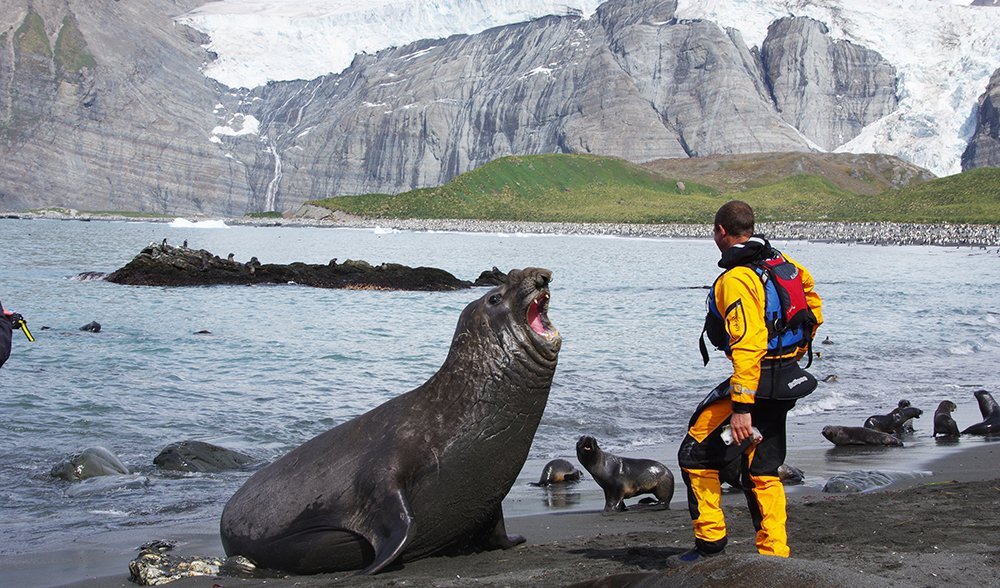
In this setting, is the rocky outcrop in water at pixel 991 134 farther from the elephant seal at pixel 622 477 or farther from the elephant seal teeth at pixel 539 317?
the elephant seal teeth at pixel 539 317

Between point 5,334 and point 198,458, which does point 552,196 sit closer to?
point 198,458

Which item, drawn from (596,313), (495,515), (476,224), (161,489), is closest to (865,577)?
(495,515)

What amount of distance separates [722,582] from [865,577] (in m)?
0.55

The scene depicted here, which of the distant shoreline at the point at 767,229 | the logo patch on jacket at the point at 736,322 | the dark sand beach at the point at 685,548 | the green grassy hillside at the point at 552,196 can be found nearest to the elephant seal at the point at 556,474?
the dark sand beach at the point at 685,548

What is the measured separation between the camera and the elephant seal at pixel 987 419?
43.5 ft

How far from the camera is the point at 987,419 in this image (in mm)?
13531

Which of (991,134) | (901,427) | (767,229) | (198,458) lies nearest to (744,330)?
(198,458)

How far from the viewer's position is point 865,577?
3969 millimetres

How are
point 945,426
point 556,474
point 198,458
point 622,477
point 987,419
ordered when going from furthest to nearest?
point 987,419 → point 945,426 → point 198,458 → point 556,474 → point 622,477

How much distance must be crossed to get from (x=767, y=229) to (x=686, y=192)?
6300 centimetres

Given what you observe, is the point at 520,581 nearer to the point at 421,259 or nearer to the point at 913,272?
the point at 913,272

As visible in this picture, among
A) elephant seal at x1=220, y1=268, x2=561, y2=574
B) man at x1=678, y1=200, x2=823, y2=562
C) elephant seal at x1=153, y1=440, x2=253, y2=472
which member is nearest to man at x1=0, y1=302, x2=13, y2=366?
elephant seal at x1=220, y1=268, x2=561, y2=574

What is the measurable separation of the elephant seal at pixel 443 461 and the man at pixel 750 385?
3.76 ft

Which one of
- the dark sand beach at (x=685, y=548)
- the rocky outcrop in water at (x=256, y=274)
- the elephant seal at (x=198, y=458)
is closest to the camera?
the dark sand beach at (x=685, y=548)
